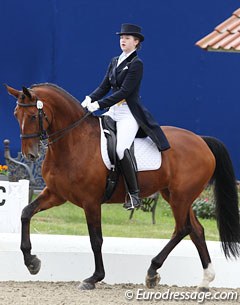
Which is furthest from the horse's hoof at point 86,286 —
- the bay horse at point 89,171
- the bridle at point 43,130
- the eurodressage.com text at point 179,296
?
the bridle at point 43,130

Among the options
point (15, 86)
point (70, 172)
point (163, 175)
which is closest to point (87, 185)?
point (70, 172)

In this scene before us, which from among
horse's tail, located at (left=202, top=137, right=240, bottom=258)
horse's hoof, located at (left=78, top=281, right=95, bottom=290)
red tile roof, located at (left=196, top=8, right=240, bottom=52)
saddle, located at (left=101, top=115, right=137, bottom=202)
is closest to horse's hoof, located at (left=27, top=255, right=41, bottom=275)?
horse's hoof, located at (left=78, top=281, right=95, bottom=290)

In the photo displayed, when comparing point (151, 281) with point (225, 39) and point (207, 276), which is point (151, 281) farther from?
point (225, 39)

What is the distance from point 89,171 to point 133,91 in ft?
2.44

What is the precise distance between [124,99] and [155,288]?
1.54m

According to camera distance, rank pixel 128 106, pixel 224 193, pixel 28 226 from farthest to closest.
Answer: pixel 224 193, pixel 128 106, pixel 28 226

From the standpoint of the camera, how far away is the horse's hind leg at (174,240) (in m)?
8.16

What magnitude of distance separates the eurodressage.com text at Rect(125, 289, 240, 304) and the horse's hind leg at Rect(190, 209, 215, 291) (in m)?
0.14

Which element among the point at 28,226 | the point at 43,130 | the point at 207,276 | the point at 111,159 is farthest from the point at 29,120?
the point at 207,276

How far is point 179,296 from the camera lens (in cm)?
782

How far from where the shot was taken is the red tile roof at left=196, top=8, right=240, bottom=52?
11219 mm

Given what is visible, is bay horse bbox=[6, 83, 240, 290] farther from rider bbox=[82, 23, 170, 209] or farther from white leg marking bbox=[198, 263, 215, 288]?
rider bbox=[82, 23, 170, 209]

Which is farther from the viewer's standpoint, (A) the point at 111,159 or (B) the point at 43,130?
(A) the point at 111,159

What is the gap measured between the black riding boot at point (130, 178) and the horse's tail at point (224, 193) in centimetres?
95
